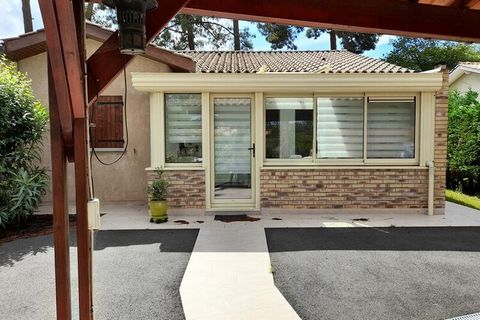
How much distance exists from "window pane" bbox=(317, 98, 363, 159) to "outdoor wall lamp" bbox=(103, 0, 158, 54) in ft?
20.1

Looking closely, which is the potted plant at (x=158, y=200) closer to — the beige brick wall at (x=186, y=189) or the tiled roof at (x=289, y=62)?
the beige brick wall at (x=186, y=189)

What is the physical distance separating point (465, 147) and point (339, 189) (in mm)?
5892

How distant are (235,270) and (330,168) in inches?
155

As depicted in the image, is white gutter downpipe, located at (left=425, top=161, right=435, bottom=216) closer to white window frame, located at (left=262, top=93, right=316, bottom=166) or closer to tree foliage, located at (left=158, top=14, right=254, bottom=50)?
white window frame, located at (left=262, top=93, right=316, bottom=166)

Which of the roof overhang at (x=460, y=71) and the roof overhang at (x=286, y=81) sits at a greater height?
the roof overhang at (x=460, y=71)

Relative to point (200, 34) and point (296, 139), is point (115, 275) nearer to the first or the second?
point (296, 139)

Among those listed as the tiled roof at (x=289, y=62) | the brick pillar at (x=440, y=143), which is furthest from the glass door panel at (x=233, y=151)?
the brick pillar at (x=440, y=143)

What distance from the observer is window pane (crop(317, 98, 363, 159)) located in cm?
786

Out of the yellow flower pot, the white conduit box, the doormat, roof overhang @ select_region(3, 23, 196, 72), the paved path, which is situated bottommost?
the paved path

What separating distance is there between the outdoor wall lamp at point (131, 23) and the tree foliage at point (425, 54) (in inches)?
908

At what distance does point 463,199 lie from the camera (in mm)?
9711

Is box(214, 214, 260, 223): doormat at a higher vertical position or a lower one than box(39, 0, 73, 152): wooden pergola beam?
lower

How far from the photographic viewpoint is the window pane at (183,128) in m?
7.76

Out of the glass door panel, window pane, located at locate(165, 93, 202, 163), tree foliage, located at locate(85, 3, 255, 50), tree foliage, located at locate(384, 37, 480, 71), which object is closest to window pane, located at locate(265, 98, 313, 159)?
the glass door panel
